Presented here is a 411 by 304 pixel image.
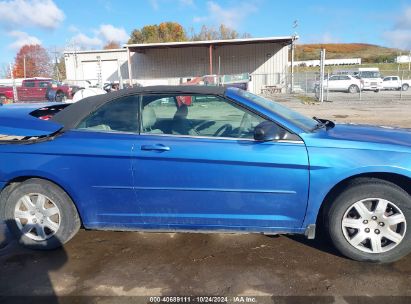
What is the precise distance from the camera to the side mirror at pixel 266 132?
315 centimetres

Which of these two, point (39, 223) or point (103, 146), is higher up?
point (103, 146)

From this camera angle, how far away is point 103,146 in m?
3.36

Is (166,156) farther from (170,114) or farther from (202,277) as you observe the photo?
(202,277)

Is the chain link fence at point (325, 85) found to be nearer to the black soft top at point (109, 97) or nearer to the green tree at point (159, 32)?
the black soft top at point (109, 97)

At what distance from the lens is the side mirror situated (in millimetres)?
3152

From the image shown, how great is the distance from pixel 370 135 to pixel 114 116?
238 cm

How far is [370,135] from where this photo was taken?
347cm

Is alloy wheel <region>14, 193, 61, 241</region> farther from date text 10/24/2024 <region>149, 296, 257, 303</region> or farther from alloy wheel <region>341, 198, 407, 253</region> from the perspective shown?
alloy wheel <region>341, 198, 407, 253</region>

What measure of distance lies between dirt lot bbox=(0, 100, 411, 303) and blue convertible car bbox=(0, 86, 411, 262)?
0.73ft

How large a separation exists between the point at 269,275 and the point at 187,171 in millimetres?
1115

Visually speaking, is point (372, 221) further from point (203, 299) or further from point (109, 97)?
point (109, 97)

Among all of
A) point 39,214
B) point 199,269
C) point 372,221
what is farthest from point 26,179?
point 372,221

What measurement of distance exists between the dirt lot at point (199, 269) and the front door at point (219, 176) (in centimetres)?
33

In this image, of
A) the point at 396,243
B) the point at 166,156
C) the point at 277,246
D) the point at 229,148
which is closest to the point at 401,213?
the point at 396,243
